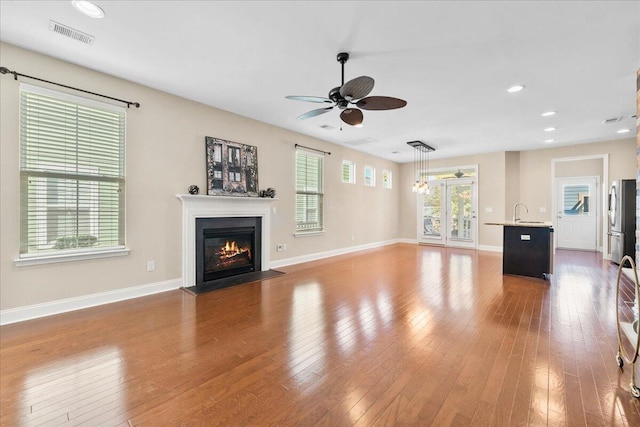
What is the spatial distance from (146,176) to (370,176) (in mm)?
6370

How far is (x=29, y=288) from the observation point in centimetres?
314

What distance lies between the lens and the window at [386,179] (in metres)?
9.39

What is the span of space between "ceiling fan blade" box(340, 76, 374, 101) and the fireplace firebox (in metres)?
3.12

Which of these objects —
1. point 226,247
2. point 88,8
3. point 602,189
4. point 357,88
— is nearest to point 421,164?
point 602,189

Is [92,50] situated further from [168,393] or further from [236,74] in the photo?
[168,393]

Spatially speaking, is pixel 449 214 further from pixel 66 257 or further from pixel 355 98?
pixel 66 257

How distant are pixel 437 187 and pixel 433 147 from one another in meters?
2.01

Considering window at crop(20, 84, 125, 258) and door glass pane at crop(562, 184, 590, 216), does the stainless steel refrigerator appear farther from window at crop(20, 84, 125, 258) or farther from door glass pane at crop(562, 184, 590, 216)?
window at crop(20, 84, 125, 258)

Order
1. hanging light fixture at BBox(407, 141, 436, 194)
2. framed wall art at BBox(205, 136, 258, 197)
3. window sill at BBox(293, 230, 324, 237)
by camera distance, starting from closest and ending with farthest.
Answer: framed wall art at BBox(205, 136, 258, 197), window sill at BBox(293, 230, 324, 237), hanging light fixture at BBox(407, 141, 436, 194)

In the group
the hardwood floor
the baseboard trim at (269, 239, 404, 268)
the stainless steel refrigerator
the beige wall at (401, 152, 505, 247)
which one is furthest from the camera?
the beige wall at (401, 152, 505, 247)

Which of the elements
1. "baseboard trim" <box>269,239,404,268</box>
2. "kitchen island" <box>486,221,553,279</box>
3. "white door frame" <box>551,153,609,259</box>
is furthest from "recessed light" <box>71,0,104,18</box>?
"white door frame" <box>551,153,609,259</box>

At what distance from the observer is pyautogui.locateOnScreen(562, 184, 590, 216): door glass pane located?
7.88 meters

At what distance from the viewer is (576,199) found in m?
8.02

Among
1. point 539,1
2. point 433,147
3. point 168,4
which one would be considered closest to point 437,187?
point 433,147
